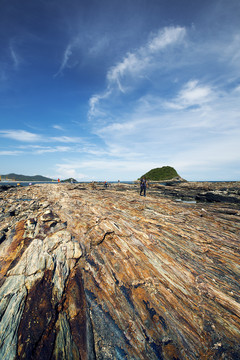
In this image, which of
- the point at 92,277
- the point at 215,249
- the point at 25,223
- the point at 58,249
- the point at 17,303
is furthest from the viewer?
the point at 25,223

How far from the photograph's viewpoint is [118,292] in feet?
25.3

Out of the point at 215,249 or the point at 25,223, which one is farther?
the point at 25,223

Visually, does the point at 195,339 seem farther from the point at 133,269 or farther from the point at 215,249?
the point at 215,249

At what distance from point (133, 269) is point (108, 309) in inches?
100.0

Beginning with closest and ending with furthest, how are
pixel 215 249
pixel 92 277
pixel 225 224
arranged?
pixel 92 277 → pixel 215 249 → pixel 225 224

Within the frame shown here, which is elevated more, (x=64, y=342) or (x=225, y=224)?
(x=225, y=224)

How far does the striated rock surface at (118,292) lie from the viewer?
5777 millimetres

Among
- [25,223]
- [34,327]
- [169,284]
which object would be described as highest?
[25,223]

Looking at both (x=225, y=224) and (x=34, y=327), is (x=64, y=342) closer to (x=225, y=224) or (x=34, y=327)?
(x=34, y=327)

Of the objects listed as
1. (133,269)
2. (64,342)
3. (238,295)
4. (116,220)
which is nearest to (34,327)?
(64,342)

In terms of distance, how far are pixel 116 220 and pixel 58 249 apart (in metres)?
5.81

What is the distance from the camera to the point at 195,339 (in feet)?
19.7

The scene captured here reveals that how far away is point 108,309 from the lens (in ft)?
23.0

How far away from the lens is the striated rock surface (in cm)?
578
